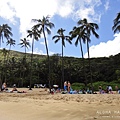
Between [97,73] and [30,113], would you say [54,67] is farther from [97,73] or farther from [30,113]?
[30,113]

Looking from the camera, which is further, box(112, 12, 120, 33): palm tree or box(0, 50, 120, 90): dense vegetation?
box(0, 50, 120, 90): dense vegetation

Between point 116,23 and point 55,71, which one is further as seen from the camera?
point 55,71

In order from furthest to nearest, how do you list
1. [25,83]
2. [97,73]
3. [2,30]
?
[25,83], [97,73], [2,30]

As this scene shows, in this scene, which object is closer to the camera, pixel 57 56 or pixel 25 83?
pixel 25 83

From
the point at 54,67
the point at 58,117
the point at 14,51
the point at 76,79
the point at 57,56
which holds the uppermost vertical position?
the point at 14,51

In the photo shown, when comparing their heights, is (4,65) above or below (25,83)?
above

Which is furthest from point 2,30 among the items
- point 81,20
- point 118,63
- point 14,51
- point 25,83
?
point 14,51

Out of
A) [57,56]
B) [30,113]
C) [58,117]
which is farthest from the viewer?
[57,56]

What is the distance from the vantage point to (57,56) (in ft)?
203

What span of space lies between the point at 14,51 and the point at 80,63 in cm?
3491

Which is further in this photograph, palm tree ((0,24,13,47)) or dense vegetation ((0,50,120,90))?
dense vegetation ((0,50,120,90))

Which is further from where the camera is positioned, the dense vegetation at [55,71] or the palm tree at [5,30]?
the dense vegetation at [55,71]

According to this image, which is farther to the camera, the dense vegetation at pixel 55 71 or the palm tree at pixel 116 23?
the dense vegetation at pixel 55 71

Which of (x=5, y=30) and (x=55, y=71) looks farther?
(x=55, y=71)
